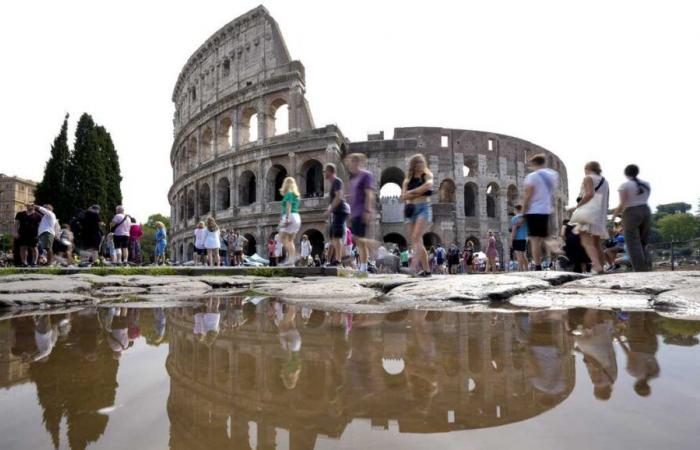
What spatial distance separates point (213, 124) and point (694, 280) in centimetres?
2673

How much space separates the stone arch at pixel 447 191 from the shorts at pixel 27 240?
901 inches

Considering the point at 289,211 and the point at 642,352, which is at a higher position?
the point at 289,211

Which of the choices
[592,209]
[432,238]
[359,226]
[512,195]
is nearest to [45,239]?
[359,226]

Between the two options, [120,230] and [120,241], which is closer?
[120,230]

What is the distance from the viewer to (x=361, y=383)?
1262 mm

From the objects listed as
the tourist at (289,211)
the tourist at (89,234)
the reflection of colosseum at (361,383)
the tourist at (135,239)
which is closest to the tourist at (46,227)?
the tourist at (89,234)

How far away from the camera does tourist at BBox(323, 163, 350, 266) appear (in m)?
5.96

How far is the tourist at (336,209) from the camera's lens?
5.96m

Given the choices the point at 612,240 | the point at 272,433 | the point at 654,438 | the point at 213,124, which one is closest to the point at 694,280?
the point at 654,438

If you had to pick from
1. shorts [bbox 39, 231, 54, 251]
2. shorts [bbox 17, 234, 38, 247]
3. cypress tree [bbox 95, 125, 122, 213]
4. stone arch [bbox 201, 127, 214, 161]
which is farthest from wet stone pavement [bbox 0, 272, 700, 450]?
cypress tree [bbox 95, 125, 122, 213]

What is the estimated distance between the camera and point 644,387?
1157 mm

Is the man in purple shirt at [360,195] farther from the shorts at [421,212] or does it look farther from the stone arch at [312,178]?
the stone arch at [312,178]

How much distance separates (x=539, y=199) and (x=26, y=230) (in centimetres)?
1030

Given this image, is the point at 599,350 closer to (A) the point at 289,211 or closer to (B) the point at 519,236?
(A) the point at 289,211
